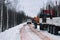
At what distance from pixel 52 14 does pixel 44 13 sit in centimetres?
442

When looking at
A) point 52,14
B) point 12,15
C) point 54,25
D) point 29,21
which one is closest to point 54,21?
point 54,25

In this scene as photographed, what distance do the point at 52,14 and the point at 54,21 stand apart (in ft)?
18.1

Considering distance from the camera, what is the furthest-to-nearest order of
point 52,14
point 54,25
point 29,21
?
point 29,21, point 52,14, point 54,25

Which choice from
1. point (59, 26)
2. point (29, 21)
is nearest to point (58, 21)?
point (59, 26)

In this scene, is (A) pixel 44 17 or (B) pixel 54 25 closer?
(B) pixel 54 25

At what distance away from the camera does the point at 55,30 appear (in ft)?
90.3

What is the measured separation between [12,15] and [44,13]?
4293cm

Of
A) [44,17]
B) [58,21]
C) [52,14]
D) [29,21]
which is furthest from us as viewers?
[29,21]

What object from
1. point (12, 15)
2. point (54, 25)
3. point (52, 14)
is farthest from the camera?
point (12, 15)

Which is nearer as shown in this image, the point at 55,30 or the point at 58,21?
the point at 58,21

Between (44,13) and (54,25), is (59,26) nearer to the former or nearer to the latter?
(54,25)

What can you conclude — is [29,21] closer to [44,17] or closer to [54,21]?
[44,17]

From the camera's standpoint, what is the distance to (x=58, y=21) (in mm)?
25234

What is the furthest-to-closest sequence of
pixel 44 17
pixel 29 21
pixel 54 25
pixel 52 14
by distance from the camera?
pixel 29 21, pixel 44 17, pixel 52 14, pixel 54 25
